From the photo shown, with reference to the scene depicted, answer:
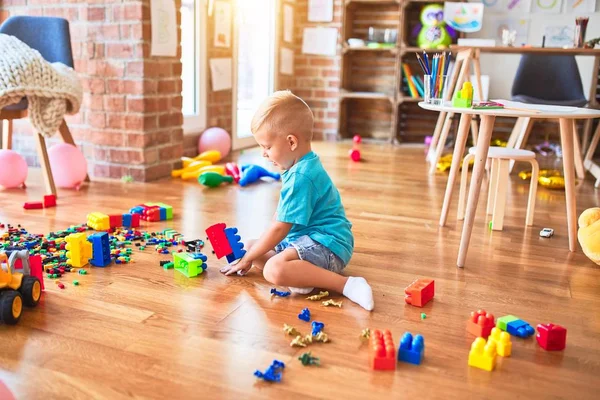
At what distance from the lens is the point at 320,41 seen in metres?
4.86

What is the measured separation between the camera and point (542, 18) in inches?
174

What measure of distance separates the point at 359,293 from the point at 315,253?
0.17m

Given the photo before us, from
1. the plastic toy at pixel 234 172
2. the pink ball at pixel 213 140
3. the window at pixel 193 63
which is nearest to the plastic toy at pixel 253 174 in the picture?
the plastic toy at pixel 234 172

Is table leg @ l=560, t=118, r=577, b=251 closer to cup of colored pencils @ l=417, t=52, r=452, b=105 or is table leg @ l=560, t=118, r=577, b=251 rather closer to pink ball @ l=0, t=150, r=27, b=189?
cup of colored pencils @ l=417, t=52, r=452, b=105

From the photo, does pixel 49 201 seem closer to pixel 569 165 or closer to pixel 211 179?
pixel 211 179

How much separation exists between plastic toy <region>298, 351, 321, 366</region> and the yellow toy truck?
2.05ft

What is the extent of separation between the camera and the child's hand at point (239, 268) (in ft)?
5.14

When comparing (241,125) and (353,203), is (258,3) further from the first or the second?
(353,203)

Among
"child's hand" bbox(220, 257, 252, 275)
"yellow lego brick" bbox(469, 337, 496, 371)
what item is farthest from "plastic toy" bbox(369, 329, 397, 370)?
"child's hand" bbox(220, 257, 252, 275)

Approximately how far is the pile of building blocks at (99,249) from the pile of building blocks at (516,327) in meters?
1.07

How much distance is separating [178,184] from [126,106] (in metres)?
0.45

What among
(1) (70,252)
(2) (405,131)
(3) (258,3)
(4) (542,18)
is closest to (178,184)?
(1) (70,252)

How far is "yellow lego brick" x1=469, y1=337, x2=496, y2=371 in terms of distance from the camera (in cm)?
112

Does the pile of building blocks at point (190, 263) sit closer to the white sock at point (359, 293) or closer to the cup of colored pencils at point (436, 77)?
the white sock at point (359, 293)
